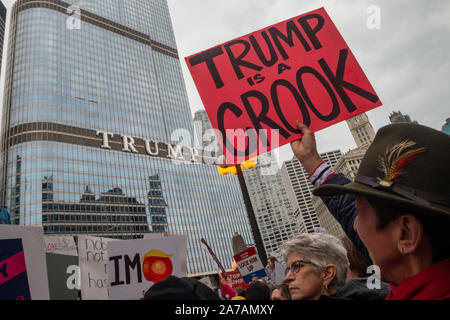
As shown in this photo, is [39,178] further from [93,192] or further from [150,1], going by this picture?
[150,1]

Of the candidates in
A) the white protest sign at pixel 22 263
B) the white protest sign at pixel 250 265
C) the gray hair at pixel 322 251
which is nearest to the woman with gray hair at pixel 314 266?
the gray hair at pixel 322 251

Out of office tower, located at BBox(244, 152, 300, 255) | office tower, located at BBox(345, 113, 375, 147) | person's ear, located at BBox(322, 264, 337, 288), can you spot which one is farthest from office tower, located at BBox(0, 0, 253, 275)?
person's ear, located at BBox(322, 264, 337, 288)

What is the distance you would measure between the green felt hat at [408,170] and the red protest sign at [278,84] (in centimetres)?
134

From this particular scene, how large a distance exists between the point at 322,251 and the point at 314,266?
5.9 inches

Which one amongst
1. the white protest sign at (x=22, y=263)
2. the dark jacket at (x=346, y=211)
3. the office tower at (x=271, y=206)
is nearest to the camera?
the dark jacket at (x=346, y=211)

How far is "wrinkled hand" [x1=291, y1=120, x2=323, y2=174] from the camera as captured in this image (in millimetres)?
2268

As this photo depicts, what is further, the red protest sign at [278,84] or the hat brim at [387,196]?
the red protest sign at [278,84]

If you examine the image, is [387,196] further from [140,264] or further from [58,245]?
[58,245]

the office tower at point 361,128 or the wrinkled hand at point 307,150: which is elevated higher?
the office tower at point 361,128

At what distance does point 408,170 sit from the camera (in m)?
1.02

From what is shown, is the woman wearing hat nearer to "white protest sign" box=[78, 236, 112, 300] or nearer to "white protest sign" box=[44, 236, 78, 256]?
"white protest sign" box=[78, 236, 112, 300]

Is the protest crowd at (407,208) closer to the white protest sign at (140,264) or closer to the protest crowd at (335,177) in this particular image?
the protest crowd at (335,177)

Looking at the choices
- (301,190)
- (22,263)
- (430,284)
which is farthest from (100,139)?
(301,190)

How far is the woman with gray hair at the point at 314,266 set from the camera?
2.30 metres
